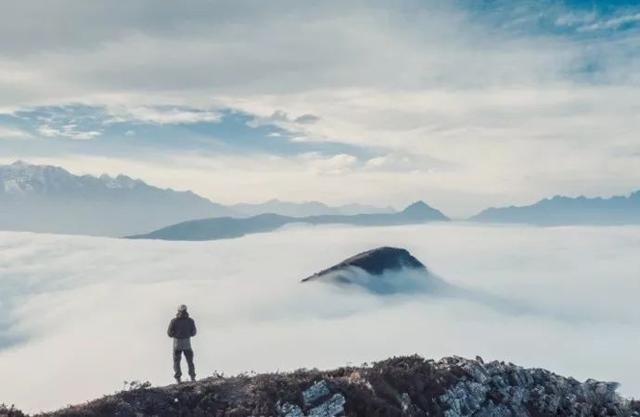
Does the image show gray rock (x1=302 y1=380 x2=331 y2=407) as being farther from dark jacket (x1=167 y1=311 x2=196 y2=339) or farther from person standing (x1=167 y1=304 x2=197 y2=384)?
dark jacket (x1=167 y1=311 x2=196 y2=339)

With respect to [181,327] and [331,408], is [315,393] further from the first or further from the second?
[181,327]

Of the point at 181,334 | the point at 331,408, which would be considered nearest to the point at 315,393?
the point at 331,408

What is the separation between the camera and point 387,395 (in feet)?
84.2

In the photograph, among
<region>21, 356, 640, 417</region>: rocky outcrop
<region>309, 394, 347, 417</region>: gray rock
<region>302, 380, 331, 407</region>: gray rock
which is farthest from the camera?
<region>302, 380, 331, 407</region>: gray rock

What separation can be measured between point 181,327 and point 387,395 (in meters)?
10.2

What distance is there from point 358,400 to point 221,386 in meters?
5.91

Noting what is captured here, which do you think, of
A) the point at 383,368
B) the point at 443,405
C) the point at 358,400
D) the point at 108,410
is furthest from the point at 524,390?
the point at 108,410

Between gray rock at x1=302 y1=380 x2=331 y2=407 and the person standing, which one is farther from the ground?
the person standing

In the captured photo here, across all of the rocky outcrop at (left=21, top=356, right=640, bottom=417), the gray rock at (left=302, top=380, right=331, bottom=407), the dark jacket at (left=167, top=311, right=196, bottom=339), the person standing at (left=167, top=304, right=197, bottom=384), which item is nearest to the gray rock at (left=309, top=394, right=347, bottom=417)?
the rocky outcrop at (left=21, top=356, right=640, bottom=417)

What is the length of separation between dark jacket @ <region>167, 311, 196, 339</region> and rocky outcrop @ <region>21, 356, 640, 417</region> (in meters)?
2.78

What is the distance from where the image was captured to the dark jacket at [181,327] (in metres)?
27.8

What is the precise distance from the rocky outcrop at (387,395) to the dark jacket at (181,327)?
2782 millimetres

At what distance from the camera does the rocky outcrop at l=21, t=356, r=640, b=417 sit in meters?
23.2

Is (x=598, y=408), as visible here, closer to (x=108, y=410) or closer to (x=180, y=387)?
(x=180, y=387)
